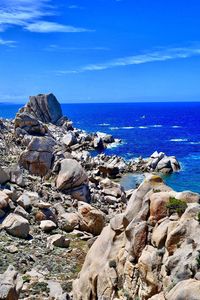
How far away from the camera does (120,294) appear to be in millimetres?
24359

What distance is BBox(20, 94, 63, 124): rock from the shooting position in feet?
469

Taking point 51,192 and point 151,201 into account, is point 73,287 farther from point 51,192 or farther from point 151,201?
point 51,192

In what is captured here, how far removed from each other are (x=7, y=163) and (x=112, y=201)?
17.1 metres

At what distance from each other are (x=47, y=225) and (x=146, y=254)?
73.3ft

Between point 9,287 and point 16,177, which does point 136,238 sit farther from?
point 16,177

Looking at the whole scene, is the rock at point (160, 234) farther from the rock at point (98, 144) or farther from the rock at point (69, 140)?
the rock at point (98, 144)

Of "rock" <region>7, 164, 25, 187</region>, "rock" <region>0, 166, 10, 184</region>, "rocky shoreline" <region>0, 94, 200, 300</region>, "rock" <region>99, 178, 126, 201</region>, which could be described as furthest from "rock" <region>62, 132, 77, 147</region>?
"rock" <region>0, 166, 10, 184</region>

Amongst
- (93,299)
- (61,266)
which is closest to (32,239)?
(61,266)

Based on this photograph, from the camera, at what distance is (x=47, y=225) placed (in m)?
43.8

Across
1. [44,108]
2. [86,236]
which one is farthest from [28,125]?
[44,108]

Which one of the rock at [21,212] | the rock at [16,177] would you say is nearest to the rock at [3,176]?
the rock at [16,177]

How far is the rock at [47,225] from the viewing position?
43.6 m

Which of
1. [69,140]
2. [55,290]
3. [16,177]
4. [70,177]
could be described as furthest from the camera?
[69,140]

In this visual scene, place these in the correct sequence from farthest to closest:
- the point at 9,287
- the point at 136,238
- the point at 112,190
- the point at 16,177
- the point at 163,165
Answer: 1. the point at 163,165
2. the point at 112,190
3. the point at 16,177
4. the point at 9,287
5. the point at 136,238
